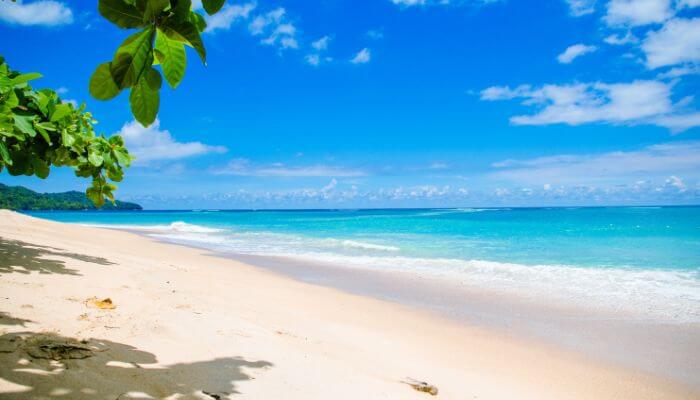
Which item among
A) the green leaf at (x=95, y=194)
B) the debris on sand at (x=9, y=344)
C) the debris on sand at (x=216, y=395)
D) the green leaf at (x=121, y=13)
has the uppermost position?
the green leaf at (x=121, y=13)

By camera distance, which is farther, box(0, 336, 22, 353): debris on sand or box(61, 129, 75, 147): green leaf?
box(61, 129, 75, 147): green leaf

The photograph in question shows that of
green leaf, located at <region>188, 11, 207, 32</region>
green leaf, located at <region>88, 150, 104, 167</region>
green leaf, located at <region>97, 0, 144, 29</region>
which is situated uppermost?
green leaf, located at <region>188, 11, 207, 32</region>

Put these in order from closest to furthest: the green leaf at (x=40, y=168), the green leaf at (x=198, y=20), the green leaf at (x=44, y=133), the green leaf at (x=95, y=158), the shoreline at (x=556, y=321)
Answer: the green leaf at (x=198, y=20) < the green leaf at (x=44, y=133) < the green leaf at (x=40, y=168) < the green leaf at (x=95, y=158) < the shoreline at (x=556, y=321)

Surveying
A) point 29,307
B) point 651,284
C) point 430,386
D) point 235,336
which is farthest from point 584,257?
point 29,307

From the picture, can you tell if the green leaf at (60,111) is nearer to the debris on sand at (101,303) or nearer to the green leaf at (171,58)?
the debris on sand at (101,303)

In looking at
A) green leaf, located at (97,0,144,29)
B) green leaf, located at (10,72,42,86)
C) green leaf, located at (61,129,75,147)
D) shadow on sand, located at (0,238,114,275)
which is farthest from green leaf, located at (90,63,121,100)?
shadow on sand, located at (0,238,114,275)

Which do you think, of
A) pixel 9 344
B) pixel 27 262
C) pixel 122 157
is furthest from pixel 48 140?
pixel 27 262

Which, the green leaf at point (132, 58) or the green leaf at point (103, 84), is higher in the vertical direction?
the green leaf at point (132, 58)

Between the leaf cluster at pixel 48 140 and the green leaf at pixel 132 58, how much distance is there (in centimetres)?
167

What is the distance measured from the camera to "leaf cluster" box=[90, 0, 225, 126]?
3.01 feet

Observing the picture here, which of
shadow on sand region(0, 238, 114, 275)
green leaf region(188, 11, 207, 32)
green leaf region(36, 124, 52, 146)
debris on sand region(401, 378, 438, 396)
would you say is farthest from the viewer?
shadow on sand region(0, 238, 114, 275)

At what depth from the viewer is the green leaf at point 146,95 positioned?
103 cm

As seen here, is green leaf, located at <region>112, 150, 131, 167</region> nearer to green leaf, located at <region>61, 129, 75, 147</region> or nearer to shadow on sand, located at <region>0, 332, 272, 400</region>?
green leaf, located at <region>61, 129, 75, 147</region>

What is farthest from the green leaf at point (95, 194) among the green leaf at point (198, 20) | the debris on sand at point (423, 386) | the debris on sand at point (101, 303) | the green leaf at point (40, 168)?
the green leaf at point (198, 20)
